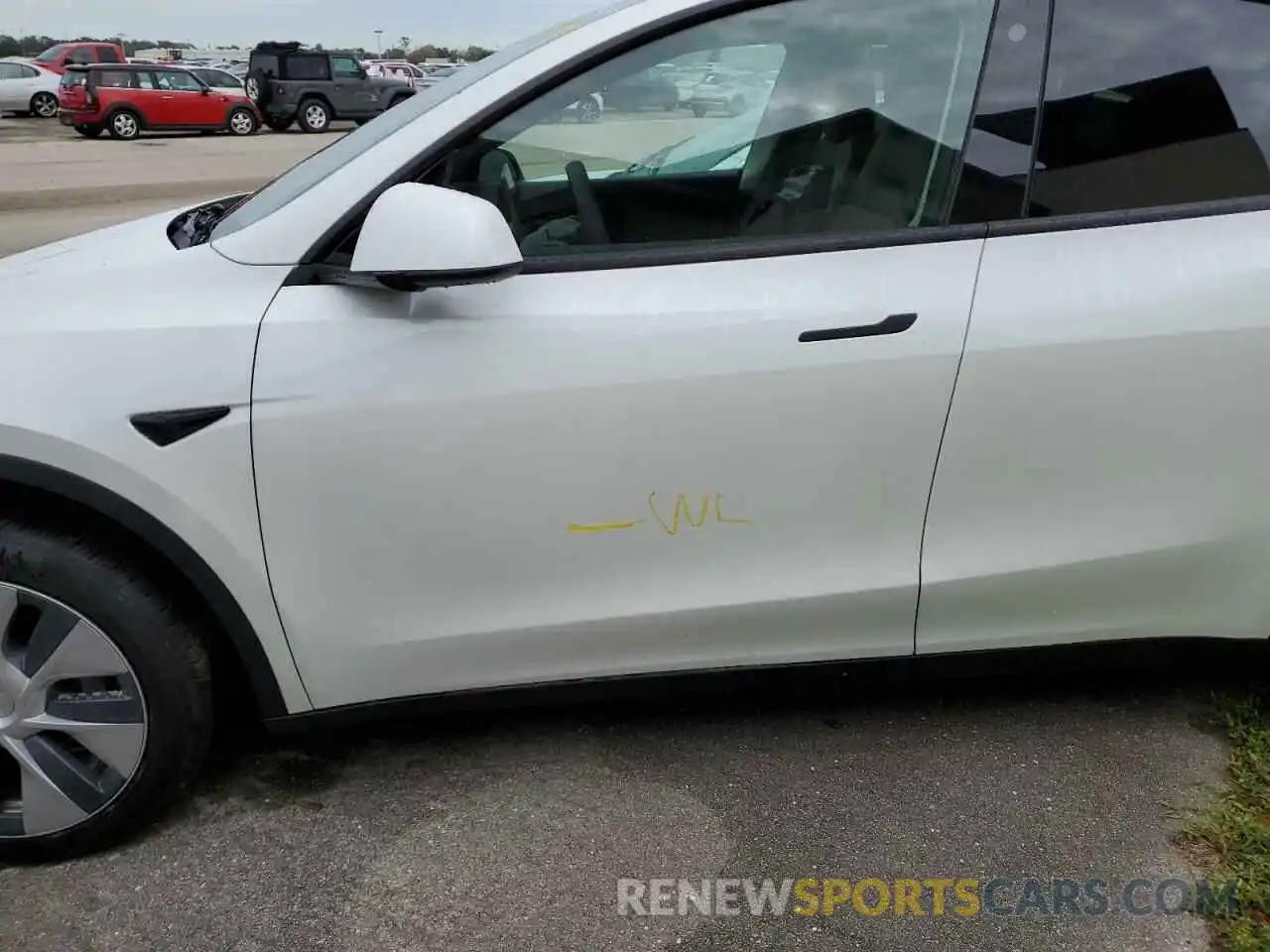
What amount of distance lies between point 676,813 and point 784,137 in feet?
4.69

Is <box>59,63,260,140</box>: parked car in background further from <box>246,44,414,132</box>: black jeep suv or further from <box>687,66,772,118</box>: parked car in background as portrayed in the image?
<box>687,66,772,118</box>: parked car in background

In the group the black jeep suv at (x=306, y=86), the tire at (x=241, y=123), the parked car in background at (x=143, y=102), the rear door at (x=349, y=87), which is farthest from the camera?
the rear door at (x=349, y=87)

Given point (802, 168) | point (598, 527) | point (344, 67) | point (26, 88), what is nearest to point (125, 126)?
point (344, 67)

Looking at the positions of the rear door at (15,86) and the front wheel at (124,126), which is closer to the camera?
the front wheel at (124,126)

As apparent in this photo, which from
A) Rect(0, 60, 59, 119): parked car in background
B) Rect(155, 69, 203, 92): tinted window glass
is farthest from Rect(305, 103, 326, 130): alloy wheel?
Rect(0, 60, 59, 119): parked car in background

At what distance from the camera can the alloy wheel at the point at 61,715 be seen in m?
2.01

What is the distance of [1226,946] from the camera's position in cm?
195

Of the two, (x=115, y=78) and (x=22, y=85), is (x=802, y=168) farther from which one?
(x=22, y=85)

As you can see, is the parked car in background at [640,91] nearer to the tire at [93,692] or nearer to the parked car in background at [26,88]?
the tire at [93,692]

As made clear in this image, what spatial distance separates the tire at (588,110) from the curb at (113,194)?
29.9 feet

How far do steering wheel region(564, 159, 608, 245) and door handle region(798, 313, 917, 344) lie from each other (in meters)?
0.48

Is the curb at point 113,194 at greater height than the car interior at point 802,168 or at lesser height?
lesser

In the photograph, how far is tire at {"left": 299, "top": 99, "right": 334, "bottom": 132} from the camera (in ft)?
81.6

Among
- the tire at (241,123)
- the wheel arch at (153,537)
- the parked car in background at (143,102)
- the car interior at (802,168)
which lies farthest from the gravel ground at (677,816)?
the tire at (241,123)
